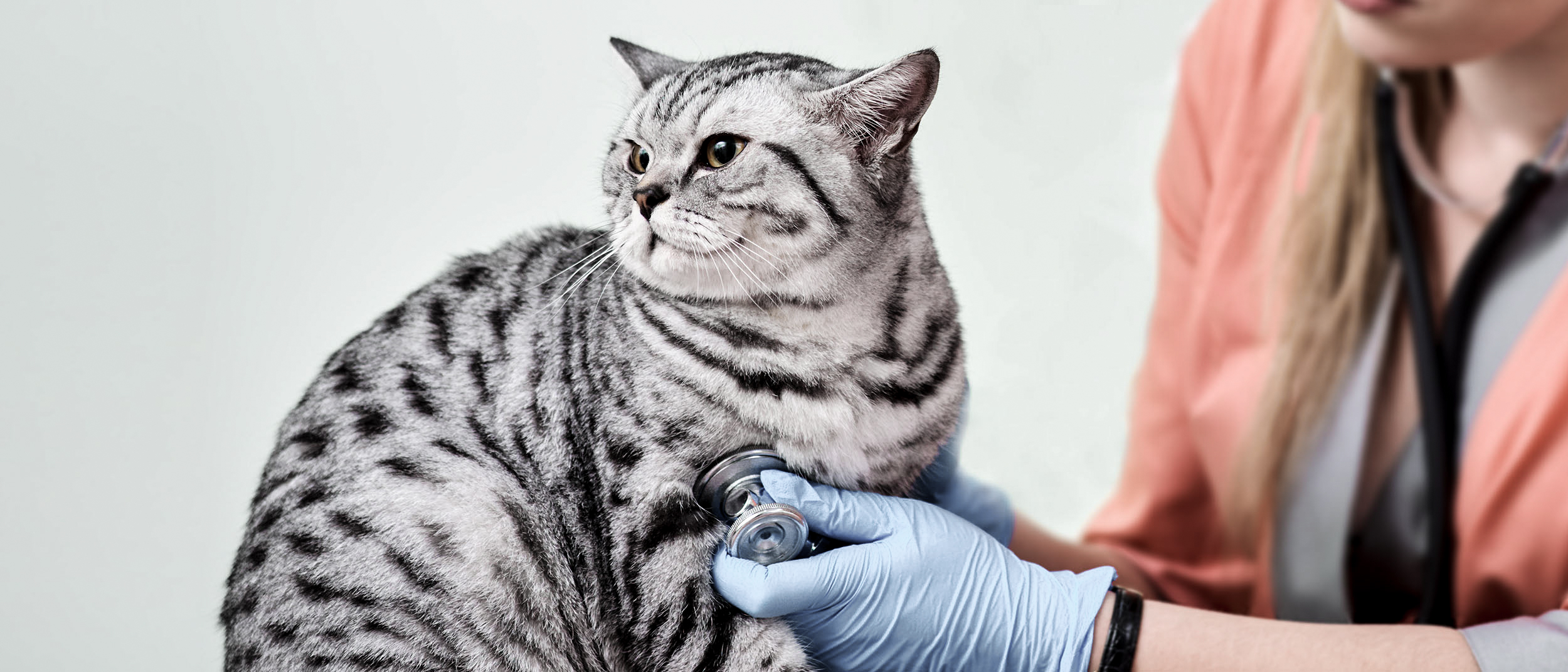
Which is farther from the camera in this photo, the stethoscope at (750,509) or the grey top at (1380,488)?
the grey top at (1380,488)

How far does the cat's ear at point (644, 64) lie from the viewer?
94cm

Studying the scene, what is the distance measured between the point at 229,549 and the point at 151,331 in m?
0.25

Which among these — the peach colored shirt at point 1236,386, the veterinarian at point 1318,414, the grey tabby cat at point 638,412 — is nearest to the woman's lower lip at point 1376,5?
the veterinarian at point 1318,414

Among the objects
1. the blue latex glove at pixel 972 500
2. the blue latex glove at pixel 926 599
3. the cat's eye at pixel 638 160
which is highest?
the cat's eye at pixel 638 160

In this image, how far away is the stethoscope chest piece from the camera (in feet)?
2.65

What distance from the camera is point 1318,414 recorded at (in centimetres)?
129

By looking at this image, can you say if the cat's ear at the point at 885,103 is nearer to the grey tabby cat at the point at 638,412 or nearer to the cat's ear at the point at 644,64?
the grey tabby cat at the point at 638,412

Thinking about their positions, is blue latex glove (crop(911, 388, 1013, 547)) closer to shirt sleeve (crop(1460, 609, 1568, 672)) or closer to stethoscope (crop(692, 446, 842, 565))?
stethoscope (crop(692, 446, 842, 565))

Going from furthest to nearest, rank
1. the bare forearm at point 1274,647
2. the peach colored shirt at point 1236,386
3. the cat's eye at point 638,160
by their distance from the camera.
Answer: the peach colored shirt at point 1236,386, the bare forearm at point 1274,647, the cat's eye at point 638,160

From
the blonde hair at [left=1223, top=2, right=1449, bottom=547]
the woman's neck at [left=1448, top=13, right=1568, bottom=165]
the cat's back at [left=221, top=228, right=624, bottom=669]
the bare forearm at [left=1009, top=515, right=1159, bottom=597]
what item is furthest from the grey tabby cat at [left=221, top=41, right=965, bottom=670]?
the woman's neck at [left=1448, top=13, right=1568, bottom=165]

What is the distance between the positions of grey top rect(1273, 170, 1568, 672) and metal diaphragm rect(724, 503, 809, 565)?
31.2 inches

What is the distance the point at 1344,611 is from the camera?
4.22 ft

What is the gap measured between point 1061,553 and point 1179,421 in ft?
0.98

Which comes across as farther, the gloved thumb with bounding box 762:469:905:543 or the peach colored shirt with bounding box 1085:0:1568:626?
the peach colored shirt with bounding box 1085:0:1568:626
